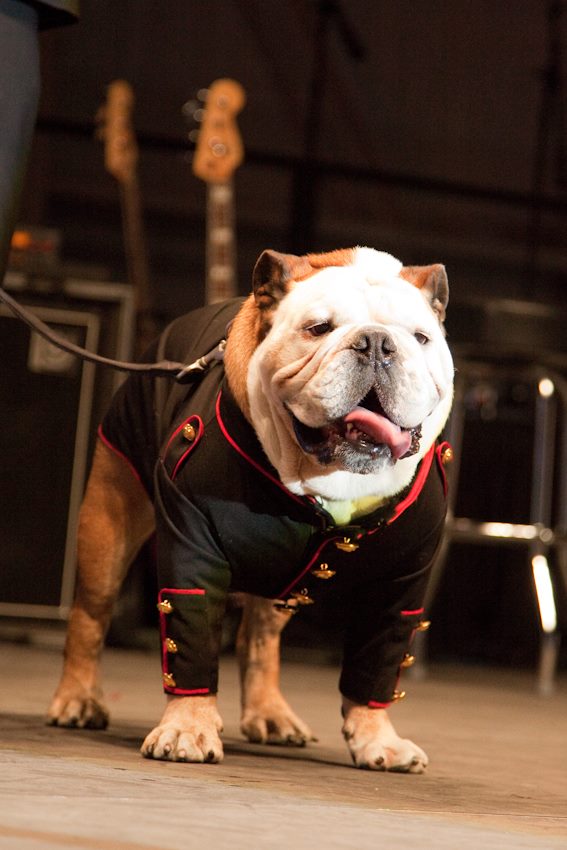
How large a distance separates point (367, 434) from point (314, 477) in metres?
0.11

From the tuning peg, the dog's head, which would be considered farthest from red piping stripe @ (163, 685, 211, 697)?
the tuning peg

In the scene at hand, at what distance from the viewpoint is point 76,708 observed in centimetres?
226

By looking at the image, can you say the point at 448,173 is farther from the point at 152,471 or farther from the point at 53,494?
the point at 152,471

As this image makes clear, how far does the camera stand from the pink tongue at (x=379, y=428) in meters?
1.79

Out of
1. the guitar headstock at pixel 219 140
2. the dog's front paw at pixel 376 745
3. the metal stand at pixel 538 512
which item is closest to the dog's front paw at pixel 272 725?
the dog's front paw at pixel 376 745

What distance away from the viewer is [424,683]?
3738 millimetres

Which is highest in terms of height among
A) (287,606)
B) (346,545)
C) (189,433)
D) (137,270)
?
(137,270)

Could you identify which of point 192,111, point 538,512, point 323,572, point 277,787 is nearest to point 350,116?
point 192,111

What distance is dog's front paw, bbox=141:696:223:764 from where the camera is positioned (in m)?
1.88

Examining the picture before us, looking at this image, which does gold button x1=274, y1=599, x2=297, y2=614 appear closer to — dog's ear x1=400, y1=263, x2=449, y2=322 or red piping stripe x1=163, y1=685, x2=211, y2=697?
red piping stripe x1=163, y1=685, x2=211, y2=697

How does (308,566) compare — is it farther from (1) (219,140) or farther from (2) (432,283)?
(1) (219,140)

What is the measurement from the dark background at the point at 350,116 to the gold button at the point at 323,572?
4078mm

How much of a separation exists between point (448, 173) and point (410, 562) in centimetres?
491

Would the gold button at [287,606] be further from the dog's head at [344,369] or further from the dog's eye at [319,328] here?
the dog's eye at [319,328]
